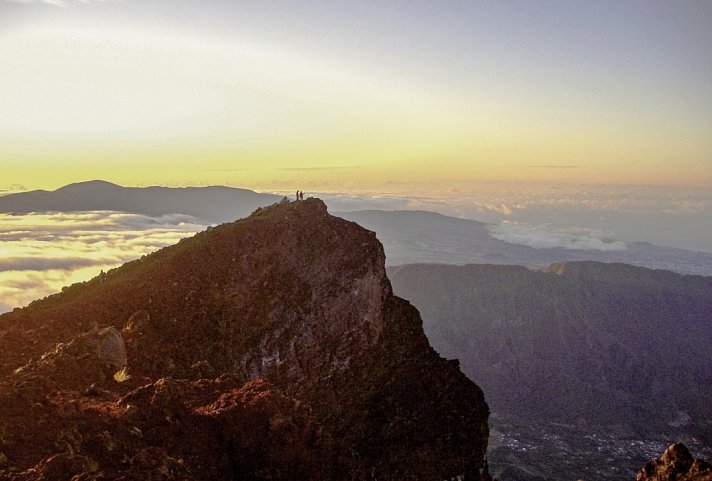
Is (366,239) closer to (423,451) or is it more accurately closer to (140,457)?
(423,451)

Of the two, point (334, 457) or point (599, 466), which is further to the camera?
point (599, 466)

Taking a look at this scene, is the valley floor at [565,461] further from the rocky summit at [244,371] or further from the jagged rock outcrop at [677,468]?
the jagged rock outcrop at [677,468]

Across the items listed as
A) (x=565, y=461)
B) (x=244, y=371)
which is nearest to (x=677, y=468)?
(x=244, y=371)

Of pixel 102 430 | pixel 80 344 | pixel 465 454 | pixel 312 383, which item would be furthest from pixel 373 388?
pixel 102 430

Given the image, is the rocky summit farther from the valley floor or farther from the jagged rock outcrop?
the valley floor

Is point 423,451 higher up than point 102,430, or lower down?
lower down

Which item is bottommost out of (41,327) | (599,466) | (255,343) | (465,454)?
(599,466)
